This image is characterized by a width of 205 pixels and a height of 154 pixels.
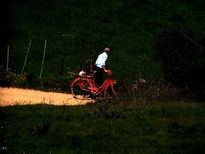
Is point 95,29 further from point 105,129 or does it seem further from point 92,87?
point 105,129

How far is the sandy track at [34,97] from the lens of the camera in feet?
58.4

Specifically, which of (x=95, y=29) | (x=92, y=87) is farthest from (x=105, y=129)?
(x=95, y=29)

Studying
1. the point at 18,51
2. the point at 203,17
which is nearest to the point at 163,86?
the point at 18,51

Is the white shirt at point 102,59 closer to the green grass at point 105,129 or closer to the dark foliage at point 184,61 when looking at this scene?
the dark foliage at point 184,61

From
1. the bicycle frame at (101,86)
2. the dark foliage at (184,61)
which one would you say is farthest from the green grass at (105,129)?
the bicycle frame at (101,86)

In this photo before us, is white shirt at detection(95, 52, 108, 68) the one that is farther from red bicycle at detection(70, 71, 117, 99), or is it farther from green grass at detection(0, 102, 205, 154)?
green grass at detection(0, 102, 205, 154)

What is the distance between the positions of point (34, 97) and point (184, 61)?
632 cm

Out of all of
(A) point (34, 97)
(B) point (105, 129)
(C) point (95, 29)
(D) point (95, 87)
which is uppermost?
(C) point (95, 29)

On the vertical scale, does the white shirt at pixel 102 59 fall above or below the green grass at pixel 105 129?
above

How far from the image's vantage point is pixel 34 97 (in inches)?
766

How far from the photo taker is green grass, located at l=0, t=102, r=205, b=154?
32.9 ft

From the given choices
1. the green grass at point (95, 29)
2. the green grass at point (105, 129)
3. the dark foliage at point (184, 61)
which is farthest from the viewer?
the green grass at point (95, 29)

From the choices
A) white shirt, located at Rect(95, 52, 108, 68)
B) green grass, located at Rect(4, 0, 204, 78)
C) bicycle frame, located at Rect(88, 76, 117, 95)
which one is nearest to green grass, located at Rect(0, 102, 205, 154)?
bicycle frame, located at Rect(88, 76, 117, 95)

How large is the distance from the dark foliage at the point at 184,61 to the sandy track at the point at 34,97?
140 inches
